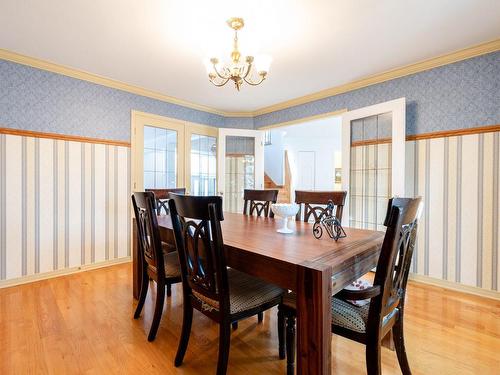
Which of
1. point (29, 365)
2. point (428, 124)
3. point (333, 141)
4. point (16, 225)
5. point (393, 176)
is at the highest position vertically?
point (333, 141)

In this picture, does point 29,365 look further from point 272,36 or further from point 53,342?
point 272,36

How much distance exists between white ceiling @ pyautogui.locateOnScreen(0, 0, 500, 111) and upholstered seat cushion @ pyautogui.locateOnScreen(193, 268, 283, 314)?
1.73 m

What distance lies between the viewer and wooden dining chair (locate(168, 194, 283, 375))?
1.28 metres

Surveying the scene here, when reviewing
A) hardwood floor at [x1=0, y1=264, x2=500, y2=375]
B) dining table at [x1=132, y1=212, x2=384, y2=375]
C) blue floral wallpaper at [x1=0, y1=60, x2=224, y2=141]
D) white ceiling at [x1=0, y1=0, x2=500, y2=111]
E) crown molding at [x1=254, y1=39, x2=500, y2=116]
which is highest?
white ceiling at [x1=0, y1=0, x2=500, y2=111]

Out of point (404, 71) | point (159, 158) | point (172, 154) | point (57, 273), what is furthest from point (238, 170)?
point (57, 273)

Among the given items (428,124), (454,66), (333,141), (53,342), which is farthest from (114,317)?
(333,141)

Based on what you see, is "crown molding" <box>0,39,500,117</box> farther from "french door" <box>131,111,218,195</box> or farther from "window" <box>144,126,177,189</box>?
"window" <box>144,126,177,189</box>

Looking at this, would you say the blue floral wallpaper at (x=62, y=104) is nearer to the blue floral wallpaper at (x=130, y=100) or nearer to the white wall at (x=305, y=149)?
the blue floral wallpaper at (x=130, y=100)

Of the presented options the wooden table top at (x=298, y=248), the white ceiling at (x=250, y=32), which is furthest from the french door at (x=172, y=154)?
the wooden table top at (x=298, y=248)

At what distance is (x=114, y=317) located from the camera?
2090mm

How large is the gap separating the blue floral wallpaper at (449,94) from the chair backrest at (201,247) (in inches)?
108

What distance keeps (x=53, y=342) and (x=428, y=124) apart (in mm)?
3829

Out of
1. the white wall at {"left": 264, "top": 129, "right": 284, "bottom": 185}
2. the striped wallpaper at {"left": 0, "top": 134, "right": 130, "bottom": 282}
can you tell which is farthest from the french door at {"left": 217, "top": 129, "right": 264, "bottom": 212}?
the white wall at {"left": 264, "top": 129, "right": 284, "bottom": 185}

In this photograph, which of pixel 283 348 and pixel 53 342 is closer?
pixel 283 348
